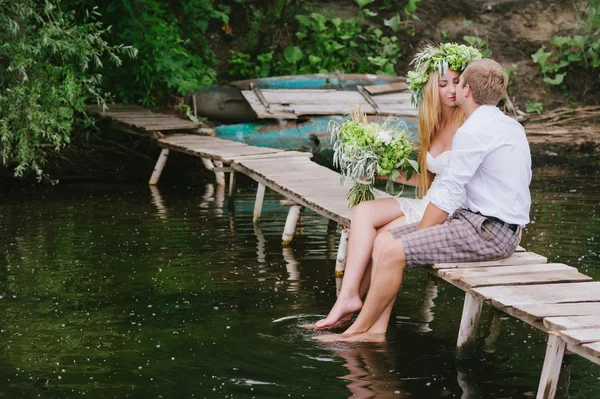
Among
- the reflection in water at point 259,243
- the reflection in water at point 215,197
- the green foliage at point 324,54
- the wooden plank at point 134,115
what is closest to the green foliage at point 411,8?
the green foliage at point 324,54

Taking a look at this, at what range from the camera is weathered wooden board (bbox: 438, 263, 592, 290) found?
5355 mm

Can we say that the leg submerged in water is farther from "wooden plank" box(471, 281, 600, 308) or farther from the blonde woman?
"wooden plank" box(471, 281, 600, 308)

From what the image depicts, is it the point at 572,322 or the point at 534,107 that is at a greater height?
the point at 534,107

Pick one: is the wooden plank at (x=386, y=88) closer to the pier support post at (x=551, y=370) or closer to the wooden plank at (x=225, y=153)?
the wooden plank at (x=225, y=153)

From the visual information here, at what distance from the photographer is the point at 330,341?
20.1ft

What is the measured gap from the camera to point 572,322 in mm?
4559

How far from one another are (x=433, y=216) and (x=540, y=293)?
1.00 metres

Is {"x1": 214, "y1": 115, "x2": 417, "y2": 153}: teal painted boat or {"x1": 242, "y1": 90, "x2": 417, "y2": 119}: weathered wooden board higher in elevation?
{"x1": 242, "y1": 90, "x2": 417, "y2": 119}: weathered wooden board

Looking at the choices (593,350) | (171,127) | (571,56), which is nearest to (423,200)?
(593,350)

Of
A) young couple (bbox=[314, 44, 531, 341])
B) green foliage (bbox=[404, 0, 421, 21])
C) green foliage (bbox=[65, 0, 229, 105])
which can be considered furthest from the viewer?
green foliage (bbox=[404, 0, 421, 21])

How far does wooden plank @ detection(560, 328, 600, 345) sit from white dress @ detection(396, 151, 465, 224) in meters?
2.16

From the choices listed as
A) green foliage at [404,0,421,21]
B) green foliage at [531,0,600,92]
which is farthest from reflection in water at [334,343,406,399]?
green foliage at [404,0,421,21]

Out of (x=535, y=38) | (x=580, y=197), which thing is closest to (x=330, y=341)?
(x=580, y=197)

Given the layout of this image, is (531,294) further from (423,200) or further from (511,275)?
(423,200)
